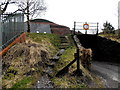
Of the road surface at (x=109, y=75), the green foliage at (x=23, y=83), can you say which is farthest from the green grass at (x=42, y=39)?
the green foliage at (x=23, y=83)

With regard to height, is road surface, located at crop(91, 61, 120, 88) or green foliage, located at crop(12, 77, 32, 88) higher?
green foliage, located at crop(12, 77, 32, 88)

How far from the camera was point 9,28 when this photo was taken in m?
7.05

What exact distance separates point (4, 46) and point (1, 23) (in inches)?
42.4

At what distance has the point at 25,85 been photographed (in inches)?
161

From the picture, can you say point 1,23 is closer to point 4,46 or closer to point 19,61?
point 4,46

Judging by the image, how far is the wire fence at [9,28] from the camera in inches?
249

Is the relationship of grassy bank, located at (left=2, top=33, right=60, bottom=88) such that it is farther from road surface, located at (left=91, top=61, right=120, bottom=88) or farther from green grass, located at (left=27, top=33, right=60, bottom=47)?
road surface, located at (left=91, top=61, right=120, bottom=88)

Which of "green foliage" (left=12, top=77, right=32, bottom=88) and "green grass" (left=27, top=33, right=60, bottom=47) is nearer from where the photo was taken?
"green foliage" (left=12, top=77, right=32, bottom=88)

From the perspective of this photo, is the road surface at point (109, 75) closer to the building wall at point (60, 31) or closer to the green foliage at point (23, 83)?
the green foliage at point (23, 83)

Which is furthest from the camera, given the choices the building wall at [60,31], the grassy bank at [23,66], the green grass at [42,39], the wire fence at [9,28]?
the building wall at [60,31]

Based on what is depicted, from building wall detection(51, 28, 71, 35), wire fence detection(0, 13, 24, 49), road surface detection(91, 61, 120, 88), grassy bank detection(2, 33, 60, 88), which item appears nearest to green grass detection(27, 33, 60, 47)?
wire fence detection(0, 13, 24, 49)

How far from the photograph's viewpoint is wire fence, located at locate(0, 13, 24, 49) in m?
6.34

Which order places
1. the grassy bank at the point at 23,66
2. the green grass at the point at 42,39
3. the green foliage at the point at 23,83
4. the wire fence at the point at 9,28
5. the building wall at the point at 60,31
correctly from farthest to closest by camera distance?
the building wall at the point at 60,31
the green grass at the point at 42,39
the wire fence at the point at 9,28
the grassy bank at the point at 23,66
the green foliage at the point at 23,83

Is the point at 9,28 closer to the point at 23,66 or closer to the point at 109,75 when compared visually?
the point at 23,66
